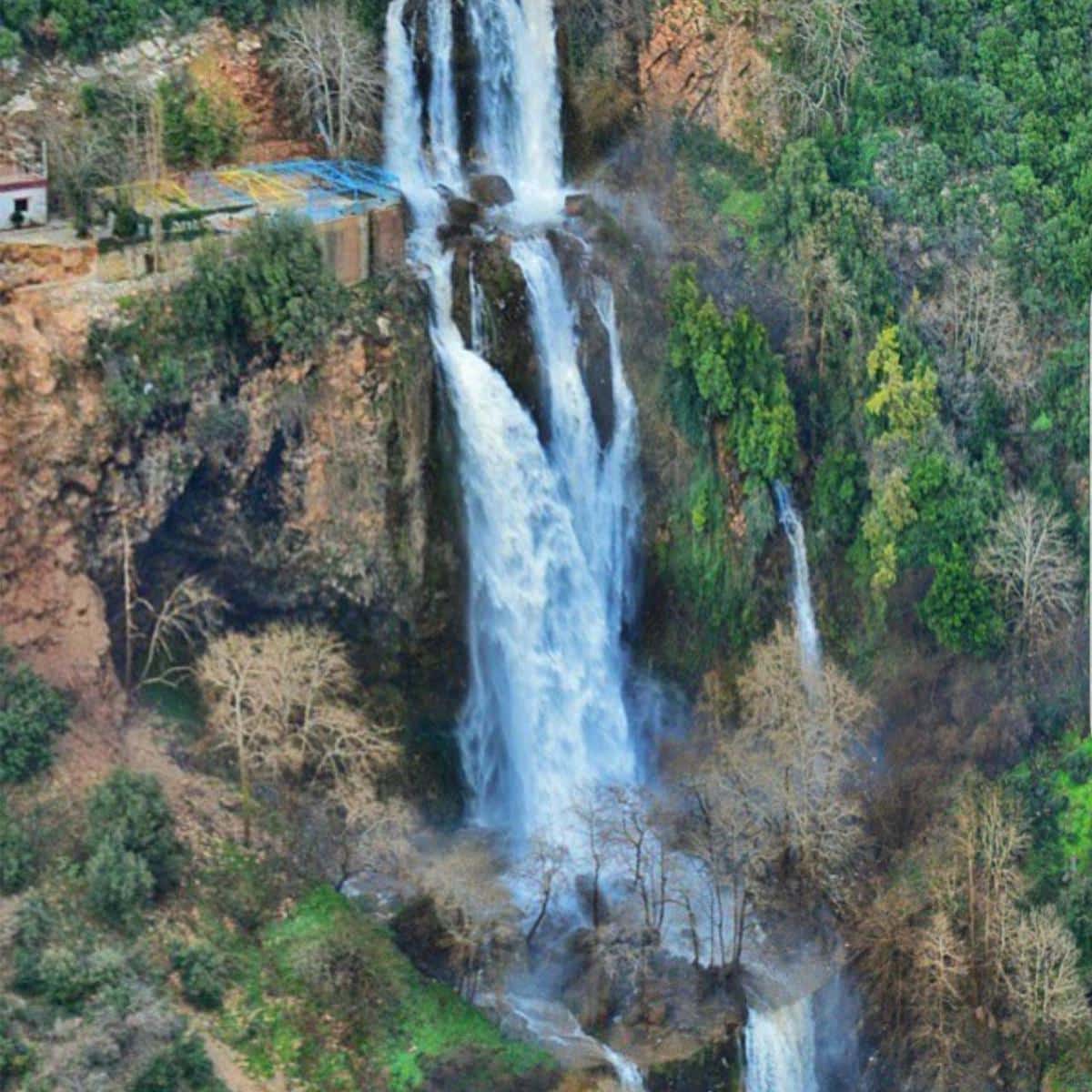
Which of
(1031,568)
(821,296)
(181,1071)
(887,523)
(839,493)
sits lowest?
(181,1071)

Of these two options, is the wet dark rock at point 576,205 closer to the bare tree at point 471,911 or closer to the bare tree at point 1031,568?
the bare tree at point 1031,568

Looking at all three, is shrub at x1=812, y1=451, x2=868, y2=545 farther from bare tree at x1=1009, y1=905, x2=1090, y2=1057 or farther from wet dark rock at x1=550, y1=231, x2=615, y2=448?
bare tree at x1=1009, y1=905, x2=1090, y2=1057

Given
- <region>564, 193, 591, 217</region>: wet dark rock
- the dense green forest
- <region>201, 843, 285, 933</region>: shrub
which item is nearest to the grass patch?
the dense green forest

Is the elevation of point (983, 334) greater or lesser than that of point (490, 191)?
lesser

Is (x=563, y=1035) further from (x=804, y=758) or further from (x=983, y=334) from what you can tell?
(x=983, y=334)

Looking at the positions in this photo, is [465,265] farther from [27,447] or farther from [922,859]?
[922,859]

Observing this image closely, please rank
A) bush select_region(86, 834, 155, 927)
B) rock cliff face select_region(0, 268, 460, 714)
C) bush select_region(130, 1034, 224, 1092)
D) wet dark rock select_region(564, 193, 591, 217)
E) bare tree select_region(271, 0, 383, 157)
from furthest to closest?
wet dark rock select_region(564, 193, 591, 217)
bare tree select_region(271, 0, 383, 157)
rock cliff face select_region(0, 268, 460, 714)
bush select_region(86, 834, 155, 927)
bush select_region(130, 1034, 224, 1092)

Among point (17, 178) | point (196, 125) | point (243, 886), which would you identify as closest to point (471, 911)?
point (243, 886)
